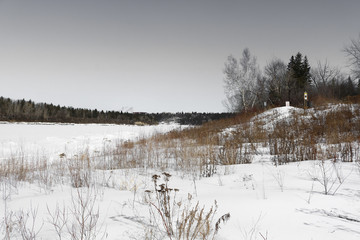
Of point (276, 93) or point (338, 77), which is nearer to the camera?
point (276, 93)

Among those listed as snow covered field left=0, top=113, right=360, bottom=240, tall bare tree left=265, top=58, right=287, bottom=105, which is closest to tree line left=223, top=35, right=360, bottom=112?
tall bare tree left=265, top=58, right=287, bottom=105

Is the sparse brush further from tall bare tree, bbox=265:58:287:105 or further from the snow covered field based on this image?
tall bare tree, bbox=265:58:287:105

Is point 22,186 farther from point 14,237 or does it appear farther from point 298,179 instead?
point 298,179

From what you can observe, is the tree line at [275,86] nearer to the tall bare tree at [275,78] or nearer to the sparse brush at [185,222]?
the tall bare tree at [275,78]

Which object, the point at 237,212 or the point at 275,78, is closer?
the point at 237,212

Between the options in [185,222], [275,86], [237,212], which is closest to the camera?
[185,222]

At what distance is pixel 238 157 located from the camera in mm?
4516

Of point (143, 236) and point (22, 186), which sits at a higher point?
point (143, 236)

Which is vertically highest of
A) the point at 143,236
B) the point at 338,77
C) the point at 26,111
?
the point at 338,77

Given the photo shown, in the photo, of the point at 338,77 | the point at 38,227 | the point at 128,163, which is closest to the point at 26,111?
the point at 128,163

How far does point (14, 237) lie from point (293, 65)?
37.8m

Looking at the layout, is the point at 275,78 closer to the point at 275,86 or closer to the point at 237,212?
the point at 275,86

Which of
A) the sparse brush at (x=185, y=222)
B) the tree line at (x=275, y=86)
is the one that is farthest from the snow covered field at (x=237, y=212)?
the tree line at (x=275, y=86)

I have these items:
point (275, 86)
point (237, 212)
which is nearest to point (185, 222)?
point (237, 212)
